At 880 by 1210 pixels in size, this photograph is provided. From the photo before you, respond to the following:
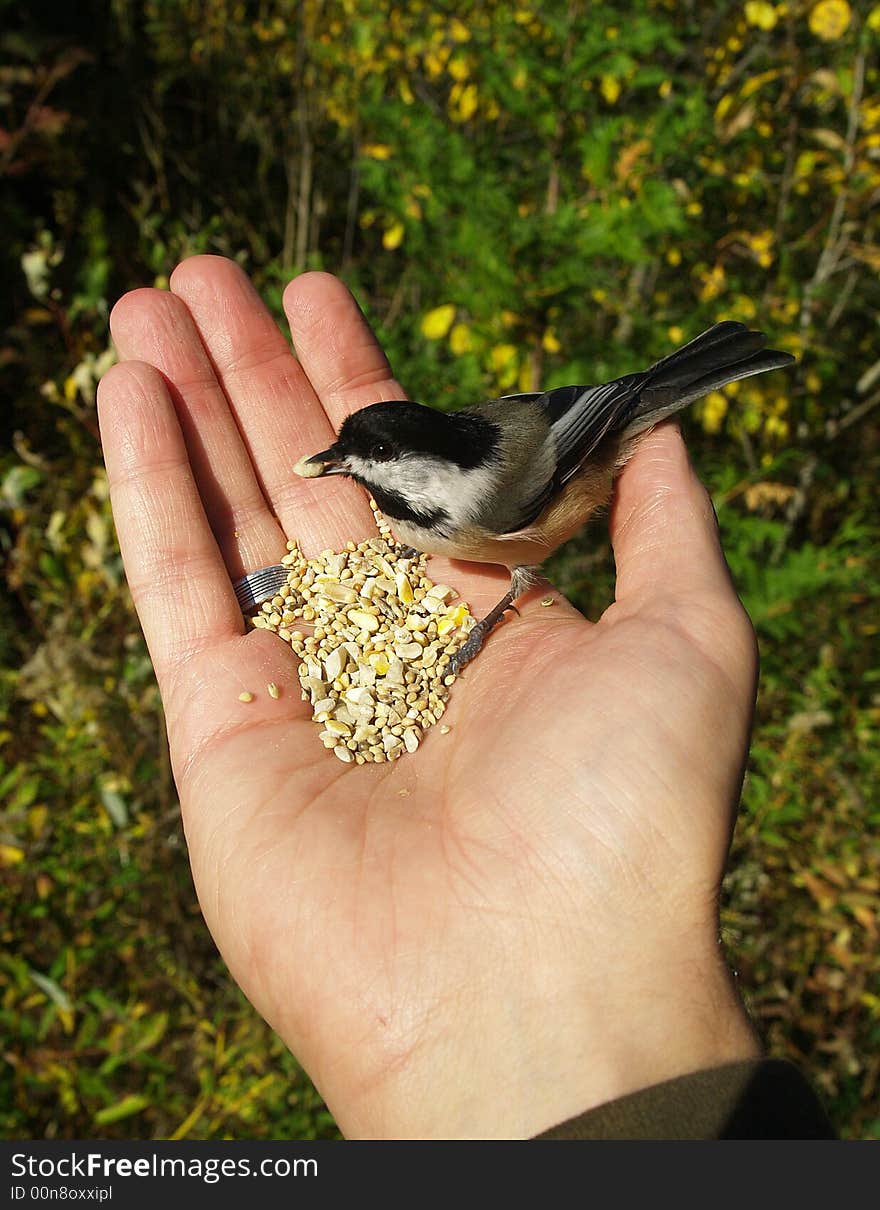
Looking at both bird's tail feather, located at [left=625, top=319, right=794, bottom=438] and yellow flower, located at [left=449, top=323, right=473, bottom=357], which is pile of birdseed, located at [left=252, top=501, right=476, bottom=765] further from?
bird's tail feather, located at [left=625, top=319, right=794, bottom=438]

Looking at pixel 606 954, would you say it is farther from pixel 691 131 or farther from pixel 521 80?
pixel 521 80

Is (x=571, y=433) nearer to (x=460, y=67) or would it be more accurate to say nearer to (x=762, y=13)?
(x=762, y=13)

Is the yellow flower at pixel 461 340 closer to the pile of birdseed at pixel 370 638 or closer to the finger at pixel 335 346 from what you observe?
the finger at pixel 335 346

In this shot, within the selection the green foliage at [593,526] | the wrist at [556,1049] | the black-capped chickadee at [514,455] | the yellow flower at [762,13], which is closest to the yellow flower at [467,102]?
the green foliage at [593,526]

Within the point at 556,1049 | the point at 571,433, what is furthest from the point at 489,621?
the point at 556,1049

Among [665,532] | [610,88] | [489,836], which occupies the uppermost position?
[610,88]

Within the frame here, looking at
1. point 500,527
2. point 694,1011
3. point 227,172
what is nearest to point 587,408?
point 500,527
